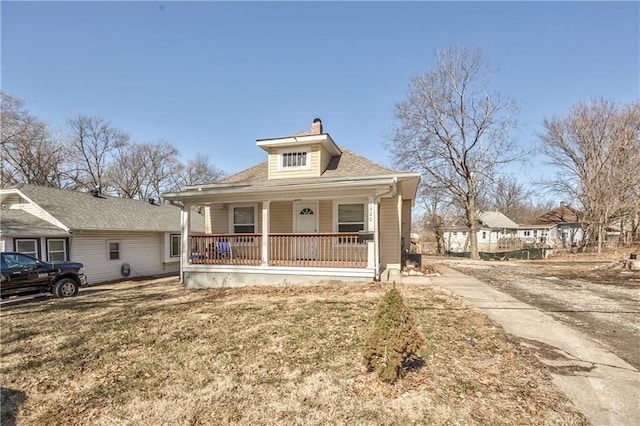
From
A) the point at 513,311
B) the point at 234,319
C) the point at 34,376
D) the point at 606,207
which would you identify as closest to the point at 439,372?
the point at 513,311

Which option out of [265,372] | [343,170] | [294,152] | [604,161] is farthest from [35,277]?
[604,161]

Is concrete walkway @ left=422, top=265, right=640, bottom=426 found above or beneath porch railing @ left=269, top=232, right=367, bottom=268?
beneath

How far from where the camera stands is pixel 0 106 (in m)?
22.8

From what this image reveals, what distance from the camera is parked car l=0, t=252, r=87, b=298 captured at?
8.91m

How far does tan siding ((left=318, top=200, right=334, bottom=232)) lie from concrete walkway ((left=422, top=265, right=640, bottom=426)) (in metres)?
5.96

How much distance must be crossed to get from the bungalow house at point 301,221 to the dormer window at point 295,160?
0.04 m

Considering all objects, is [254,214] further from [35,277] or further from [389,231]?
[35,277]

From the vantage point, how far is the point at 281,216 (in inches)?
466

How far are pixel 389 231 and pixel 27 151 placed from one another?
104 feet

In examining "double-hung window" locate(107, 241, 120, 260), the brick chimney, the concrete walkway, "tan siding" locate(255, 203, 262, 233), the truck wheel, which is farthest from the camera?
"double-hung window" locate(107, 241, 120, 260)

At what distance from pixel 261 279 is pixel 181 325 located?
3969 mm

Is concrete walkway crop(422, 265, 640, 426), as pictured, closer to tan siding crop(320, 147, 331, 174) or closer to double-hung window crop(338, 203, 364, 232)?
double-hung window crop(338, 203, 364, 232)

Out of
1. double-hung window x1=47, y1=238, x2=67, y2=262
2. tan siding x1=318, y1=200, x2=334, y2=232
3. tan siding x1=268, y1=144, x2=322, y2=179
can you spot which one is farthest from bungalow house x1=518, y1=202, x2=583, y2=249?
double-hung window x1=47, y1=238, x2=67, y2=262

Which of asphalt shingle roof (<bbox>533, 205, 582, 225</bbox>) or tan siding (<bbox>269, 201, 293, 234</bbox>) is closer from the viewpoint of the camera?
tan siding (<bbox>269, 201, 293, 234</bbox>)
